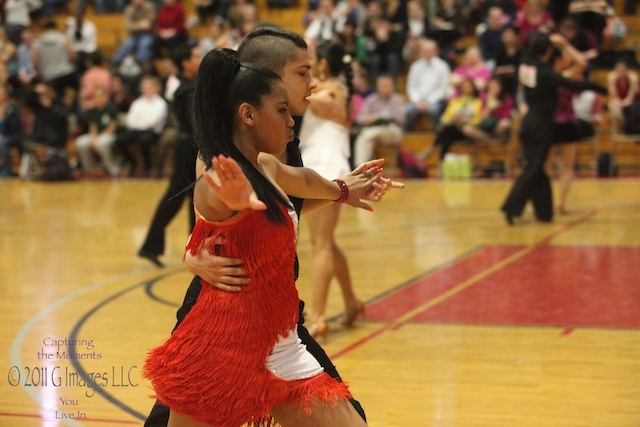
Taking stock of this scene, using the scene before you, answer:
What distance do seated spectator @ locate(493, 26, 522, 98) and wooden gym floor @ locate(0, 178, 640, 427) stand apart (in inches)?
141

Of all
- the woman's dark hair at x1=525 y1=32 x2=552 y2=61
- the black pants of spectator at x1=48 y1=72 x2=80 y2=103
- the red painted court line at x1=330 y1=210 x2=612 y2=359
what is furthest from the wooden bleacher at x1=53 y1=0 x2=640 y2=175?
the red painted court line at x1=330 y1=210 x2=612 y2=359

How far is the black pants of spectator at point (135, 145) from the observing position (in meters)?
16.5

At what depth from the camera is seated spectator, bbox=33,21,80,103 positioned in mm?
18656

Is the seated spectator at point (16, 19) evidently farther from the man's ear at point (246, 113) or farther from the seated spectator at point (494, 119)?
the man's ear at point (246, 113)

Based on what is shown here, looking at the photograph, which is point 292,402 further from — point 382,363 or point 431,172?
point 431,172

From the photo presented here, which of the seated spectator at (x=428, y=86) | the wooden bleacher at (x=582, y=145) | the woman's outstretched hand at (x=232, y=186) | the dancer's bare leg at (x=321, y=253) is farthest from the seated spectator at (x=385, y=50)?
the woman's outstretched hand at (x=232, y=186)

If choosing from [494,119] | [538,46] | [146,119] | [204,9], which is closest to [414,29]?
[494,119]

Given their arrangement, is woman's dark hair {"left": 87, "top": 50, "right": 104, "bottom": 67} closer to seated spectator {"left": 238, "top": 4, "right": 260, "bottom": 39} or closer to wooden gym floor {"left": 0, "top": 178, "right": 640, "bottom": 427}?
seated spectator {"left": 238, "top": 4, "right": 260, "bottom": 39}

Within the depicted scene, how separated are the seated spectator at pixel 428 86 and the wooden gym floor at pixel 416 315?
3.87 meters

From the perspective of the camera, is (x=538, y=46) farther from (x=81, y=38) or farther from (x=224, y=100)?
(x=81, y=38)

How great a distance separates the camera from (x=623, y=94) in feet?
46.2

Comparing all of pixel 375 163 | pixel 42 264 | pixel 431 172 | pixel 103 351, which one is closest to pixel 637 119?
pixel 431 172

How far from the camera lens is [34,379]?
5254mm

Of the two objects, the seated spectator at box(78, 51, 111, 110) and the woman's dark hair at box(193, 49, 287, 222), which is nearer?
the woman's dark hair at box(193, 49, 287, 222)
